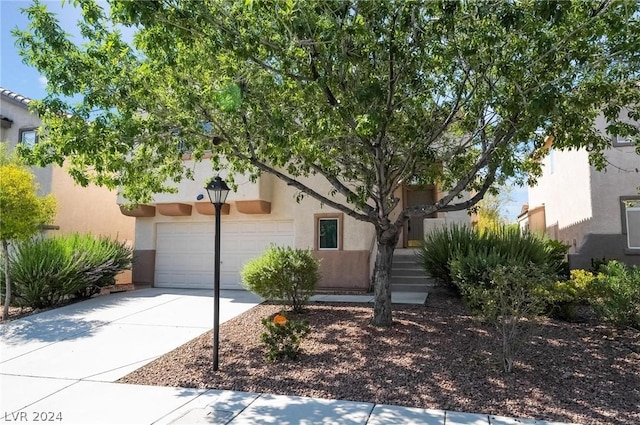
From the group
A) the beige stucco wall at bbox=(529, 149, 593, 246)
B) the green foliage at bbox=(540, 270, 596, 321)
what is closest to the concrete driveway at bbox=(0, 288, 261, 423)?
the green foliage at bbox=(540, 270, 596, 321)

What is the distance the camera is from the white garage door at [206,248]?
1536 centimetres

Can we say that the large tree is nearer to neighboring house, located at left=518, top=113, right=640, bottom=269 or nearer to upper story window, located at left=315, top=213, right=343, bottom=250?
upper story window, located at left=315, top=213, right=343, bottom=250

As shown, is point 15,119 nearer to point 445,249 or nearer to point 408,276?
point 408,276

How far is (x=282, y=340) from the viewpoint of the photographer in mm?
7426

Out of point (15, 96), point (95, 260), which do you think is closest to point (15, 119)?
point (15, 96)

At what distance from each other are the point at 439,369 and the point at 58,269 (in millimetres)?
10628

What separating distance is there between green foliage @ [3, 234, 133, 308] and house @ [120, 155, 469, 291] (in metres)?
2.41

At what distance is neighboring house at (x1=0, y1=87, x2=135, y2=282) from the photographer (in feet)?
57.9

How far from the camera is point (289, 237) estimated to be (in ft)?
49.6

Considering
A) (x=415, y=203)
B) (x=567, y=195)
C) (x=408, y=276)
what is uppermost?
(x=567, y=195)

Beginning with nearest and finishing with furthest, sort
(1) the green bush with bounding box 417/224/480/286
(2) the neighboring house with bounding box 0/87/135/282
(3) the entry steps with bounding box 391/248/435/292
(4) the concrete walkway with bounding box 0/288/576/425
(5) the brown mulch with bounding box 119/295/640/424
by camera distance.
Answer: (4) the concrete walkway with bounding box 0/288/576/425 → (5) the brown mulch with bounding box 119/295/640/424 → (1) the green bush with bounding box 417/224/480/286 → (3) the entry steps with bounding box 391/248/435/292 → (2) the neighboring house with bounding box 0/87/135/282

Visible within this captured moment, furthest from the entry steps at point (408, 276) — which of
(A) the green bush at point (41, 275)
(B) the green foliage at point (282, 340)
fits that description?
(A) the green bush at point (41, 275)

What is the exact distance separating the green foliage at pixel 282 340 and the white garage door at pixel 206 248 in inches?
302

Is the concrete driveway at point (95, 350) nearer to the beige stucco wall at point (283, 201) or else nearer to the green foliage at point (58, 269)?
the green foliage at point (58, 269)
